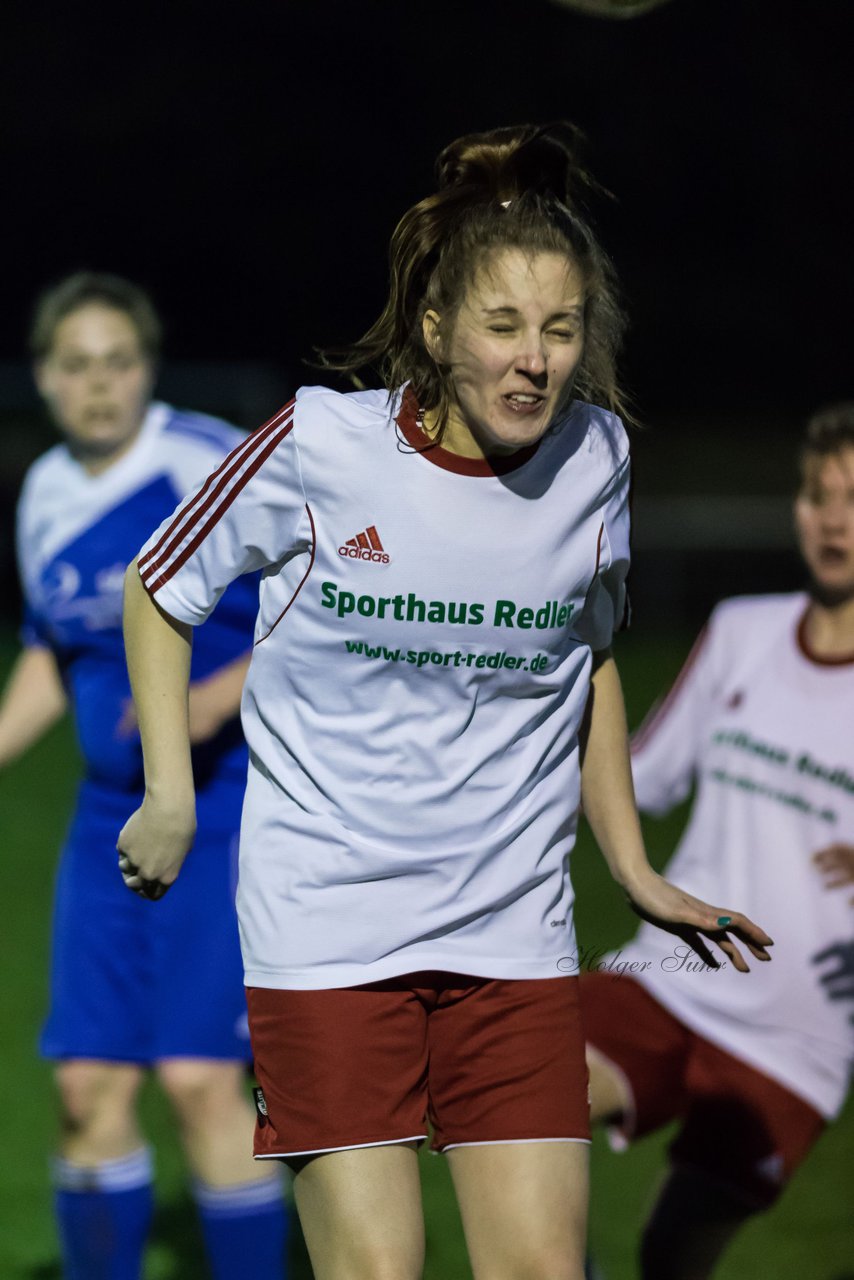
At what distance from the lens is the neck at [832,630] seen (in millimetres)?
3559

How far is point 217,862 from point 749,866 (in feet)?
3.38

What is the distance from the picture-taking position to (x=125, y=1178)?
3.47 metres

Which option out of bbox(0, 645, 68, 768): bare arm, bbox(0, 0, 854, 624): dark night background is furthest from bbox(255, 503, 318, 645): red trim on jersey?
bbox(0, 0, 854, 624): dark night background

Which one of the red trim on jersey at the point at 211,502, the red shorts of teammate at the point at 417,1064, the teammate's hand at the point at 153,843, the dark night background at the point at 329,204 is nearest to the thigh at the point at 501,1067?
the red shorts of teammate at the point at 417,1064

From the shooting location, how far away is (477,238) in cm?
227

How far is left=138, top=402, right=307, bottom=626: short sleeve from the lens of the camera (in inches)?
90.5

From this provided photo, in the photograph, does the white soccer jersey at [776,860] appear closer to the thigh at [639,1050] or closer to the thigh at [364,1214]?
the thigh at [639,1050]

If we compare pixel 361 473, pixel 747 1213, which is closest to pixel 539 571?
pixel 361 473

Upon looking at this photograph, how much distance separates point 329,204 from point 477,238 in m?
26.9

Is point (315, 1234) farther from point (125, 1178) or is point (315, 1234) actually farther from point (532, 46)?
point (532, 46)

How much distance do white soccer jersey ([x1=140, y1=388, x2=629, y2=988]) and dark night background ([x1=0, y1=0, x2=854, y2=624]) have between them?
74.7 ft

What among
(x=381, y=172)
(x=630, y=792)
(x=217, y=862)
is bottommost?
(x=217, y=862)

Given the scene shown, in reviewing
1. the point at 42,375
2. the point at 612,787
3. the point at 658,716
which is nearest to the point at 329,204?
the point at 42,375

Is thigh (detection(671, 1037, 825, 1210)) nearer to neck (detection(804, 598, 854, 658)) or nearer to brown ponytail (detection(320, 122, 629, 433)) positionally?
neck (detection(804, 598, 854, 658))
